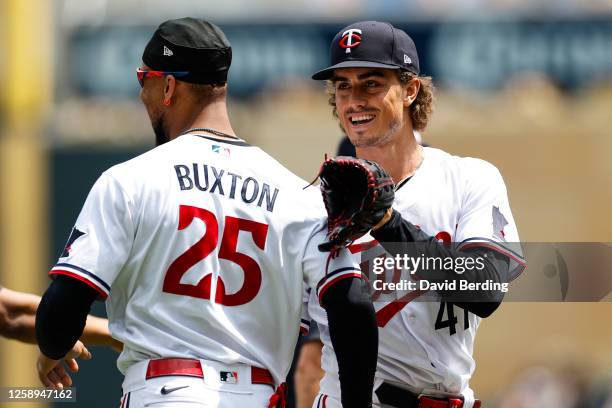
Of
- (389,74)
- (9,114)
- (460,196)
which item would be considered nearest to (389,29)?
(389,74)

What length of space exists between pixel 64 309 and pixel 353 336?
863 millimetres

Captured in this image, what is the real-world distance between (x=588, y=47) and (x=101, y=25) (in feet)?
14.2

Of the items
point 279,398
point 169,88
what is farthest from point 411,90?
point 279,398

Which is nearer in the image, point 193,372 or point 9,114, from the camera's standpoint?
point 193,372

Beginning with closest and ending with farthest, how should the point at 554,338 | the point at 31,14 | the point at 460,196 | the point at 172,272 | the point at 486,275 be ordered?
1. the point at 172,272
2. the point at 486,275
3. the point at 460,196
4. the point at 554,338
5. the point at 31,14

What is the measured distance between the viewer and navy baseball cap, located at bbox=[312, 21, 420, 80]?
4340 mm

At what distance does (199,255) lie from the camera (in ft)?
11.9


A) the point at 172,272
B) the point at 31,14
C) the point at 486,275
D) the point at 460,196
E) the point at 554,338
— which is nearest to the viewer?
the point at 172,272

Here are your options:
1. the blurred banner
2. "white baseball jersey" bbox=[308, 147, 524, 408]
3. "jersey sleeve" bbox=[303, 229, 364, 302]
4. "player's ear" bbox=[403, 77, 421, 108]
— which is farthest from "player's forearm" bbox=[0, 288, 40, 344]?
the blurred banner

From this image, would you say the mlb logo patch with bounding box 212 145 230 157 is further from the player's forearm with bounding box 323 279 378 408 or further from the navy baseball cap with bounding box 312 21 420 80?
the navy baseball cap with bounding box 312 21 420 80

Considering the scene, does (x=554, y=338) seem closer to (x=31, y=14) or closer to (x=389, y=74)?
(x=31, y=14)

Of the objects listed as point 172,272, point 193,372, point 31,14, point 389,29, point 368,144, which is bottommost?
point 193,372

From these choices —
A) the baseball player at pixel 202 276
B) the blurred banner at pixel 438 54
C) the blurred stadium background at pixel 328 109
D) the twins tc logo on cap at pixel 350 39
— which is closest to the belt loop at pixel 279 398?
the baseball player at pixel 202 276

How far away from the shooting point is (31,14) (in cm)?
1112
